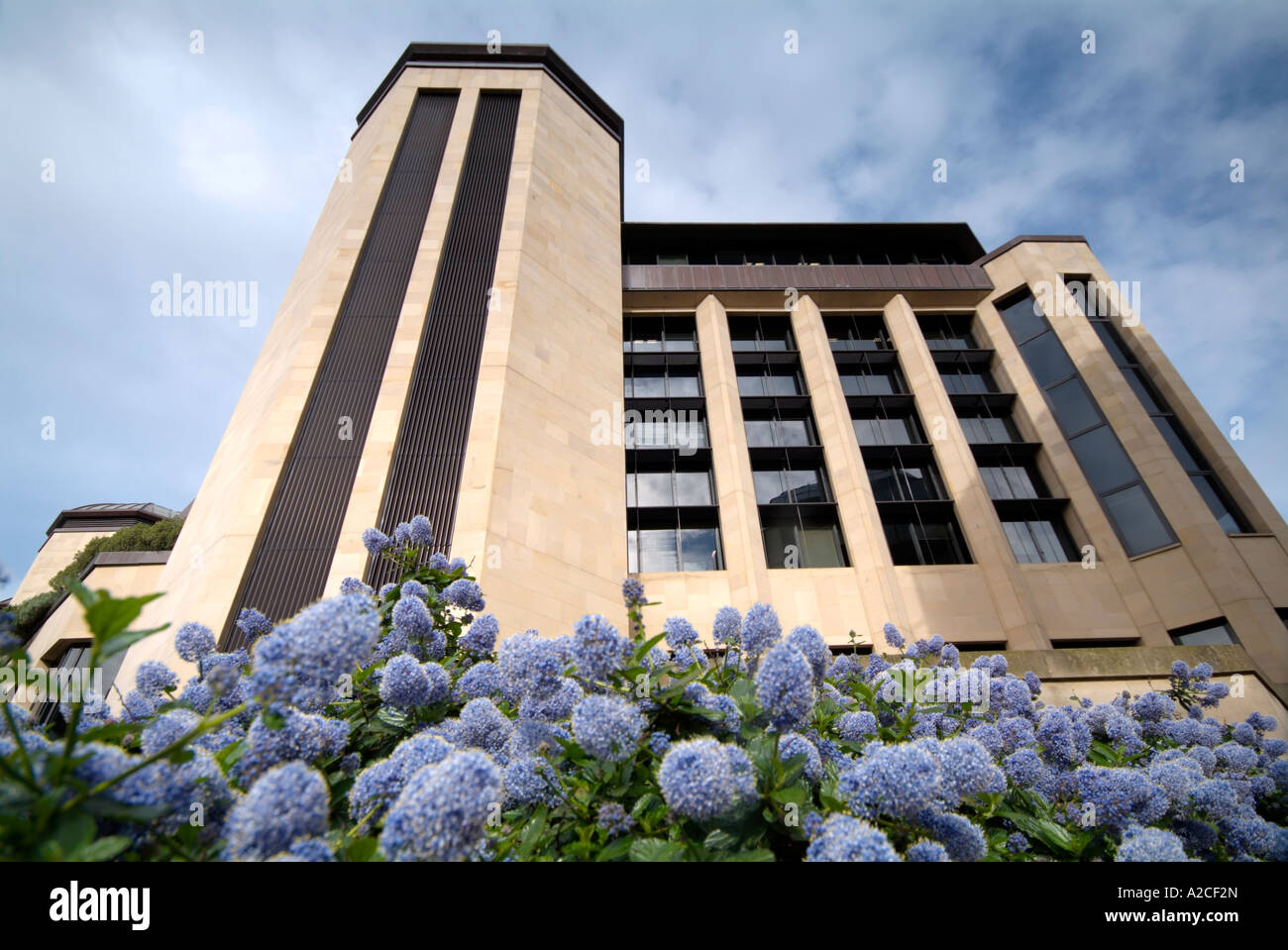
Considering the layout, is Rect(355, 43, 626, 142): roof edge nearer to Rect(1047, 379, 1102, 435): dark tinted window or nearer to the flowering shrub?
Rect(1047, 379, 1102, 435): dark tinted window

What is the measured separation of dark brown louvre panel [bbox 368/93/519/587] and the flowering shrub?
902cm

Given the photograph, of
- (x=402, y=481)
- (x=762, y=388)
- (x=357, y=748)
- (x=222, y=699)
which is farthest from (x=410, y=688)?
(x=762, y=388)

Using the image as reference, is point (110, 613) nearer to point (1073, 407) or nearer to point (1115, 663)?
point (1115, 663)

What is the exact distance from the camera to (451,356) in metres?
14.3

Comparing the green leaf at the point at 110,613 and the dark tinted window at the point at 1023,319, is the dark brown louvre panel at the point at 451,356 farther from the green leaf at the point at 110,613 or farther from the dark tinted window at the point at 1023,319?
the dark tinted window at the point at 1023,319

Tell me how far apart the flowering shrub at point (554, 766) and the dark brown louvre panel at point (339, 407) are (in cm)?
917

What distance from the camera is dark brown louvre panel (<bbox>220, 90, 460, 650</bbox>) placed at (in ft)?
36.8

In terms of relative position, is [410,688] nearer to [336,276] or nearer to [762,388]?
[336,276]

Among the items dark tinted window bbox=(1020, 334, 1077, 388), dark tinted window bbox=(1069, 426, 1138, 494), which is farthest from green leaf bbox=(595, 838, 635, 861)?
dark tinted window bbox=(1020, 334, 1077, 388)

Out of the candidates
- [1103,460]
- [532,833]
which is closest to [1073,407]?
[1103,460]

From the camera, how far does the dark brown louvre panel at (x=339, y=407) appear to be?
442 inches

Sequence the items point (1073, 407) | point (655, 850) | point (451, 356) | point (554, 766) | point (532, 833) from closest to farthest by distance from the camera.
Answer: point (655, 850)
point (532, 833)
point (554, 766)
point (451, 356)
point (1073, 407)

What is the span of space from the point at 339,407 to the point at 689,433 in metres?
11.6
